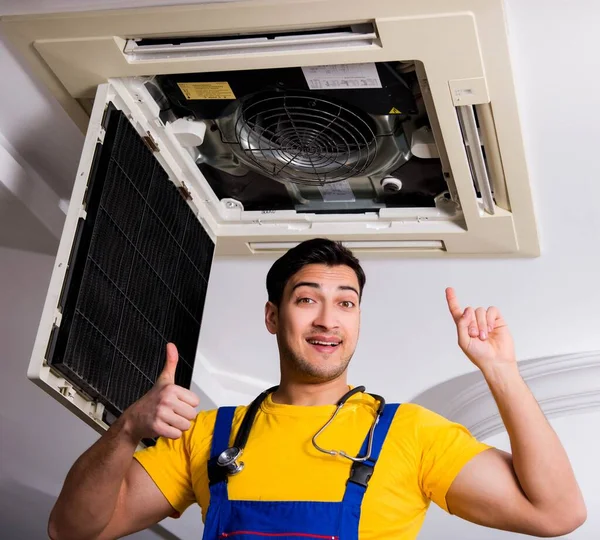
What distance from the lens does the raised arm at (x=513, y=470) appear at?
174 centimetres

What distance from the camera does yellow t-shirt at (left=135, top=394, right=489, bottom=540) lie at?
183 centimetres

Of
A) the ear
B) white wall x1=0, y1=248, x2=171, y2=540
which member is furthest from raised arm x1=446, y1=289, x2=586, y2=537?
white wall x1=0, y1=248, x2=171, y2=540

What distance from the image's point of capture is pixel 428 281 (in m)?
3.38

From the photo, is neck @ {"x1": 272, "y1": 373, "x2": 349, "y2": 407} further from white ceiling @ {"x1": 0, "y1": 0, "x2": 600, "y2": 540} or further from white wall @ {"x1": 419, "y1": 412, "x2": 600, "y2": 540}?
white wall @ {"x1": 419, "y1": 412, "x2": 600, "y2": 540}

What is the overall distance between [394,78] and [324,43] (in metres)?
0.24

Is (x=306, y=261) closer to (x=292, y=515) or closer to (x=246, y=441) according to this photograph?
(x=246, y=441)

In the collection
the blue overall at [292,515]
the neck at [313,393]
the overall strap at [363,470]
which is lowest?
the blue overall at [292,515]

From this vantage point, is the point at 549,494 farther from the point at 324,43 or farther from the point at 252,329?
the point at 252,329

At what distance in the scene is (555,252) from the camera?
3176 millimetres

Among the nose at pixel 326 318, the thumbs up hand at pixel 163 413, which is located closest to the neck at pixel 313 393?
the nose at pixel 326 318

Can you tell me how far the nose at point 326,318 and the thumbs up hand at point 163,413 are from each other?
416 millimetres

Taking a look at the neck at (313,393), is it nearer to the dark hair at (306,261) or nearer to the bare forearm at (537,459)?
the dark hair at (306,261)

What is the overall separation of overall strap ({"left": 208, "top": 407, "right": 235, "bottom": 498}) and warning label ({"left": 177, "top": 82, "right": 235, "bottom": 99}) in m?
1.02

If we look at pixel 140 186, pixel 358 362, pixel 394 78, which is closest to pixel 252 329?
pixel 358 362
